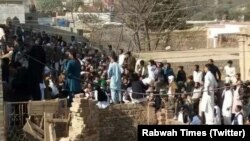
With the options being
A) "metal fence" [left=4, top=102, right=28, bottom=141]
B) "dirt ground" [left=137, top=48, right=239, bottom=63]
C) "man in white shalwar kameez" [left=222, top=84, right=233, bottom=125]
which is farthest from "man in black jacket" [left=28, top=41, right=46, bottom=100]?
"dirt ground" [left=137, top=48, right=239, bottom=63]

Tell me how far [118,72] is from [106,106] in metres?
0.98

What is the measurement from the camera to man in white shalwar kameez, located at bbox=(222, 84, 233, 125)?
484 inches

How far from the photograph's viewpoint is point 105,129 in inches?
488

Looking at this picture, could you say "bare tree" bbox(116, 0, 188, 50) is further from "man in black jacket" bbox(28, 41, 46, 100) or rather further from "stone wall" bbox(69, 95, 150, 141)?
"man in black jacket" bbox(28, 41, 46, 100)

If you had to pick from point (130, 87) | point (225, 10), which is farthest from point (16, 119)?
point (225, 10)

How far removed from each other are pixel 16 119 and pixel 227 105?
4.27 metres

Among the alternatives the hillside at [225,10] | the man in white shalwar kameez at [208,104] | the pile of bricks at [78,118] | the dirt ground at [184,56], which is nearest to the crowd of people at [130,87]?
the man in white shalwar kameez at [208,104]

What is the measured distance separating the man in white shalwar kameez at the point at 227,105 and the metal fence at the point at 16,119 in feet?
13.3

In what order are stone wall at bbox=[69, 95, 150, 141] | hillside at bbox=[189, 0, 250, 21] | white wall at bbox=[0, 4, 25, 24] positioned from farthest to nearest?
1. hillside at bbox=[189, 0, 250, 21]
2. white wall at bbox=[0, 4, 25, 24]
3. stone wall at bbox=[69, 95, 150, 141]

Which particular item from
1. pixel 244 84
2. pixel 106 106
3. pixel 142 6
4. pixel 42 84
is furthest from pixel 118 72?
pixel 142 6

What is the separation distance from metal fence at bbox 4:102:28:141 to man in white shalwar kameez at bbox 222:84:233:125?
4.06 m

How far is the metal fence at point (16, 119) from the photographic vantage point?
1073 cm

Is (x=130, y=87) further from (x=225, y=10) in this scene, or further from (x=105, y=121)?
(x=225, y=10)

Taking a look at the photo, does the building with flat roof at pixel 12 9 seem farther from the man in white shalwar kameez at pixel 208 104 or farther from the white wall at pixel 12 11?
the man in white shalwar kameez at pixel 208 104
